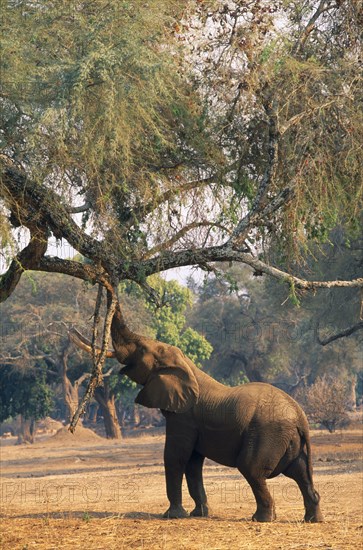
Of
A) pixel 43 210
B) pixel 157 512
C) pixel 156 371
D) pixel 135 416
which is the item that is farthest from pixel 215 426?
pixel 135 416

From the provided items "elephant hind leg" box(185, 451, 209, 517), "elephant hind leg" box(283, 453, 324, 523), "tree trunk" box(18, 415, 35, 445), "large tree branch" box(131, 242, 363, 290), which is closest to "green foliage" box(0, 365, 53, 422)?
"tree trunk" box(18, 415, 35, 445)

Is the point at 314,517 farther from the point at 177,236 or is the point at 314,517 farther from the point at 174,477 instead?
the point at 177,236

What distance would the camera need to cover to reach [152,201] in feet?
45.9

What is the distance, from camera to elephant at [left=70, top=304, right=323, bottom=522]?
1602 centimetres

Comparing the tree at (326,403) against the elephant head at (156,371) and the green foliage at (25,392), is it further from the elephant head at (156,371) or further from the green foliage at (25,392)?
the elephant head at (156,371)

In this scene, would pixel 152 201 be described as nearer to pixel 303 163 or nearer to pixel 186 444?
pixel 303 163

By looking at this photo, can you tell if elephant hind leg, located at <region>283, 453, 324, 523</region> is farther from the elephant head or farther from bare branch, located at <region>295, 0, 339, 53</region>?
bare branch, located at <region>295, 0, 339, 53</region>

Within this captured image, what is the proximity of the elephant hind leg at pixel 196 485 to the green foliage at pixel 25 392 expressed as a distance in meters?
42.3

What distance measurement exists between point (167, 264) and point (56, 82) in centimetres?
268

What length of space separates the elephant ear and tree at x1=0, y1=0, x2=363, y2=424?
9.44 feet

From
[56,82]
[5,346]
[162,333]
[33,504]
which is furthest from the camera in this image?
[162,333]

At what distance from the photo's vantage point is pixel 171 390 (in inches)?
655

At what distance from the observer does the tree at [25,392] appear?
193 ft

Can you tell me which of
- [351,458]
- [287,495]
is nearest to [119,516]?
[287,495]
